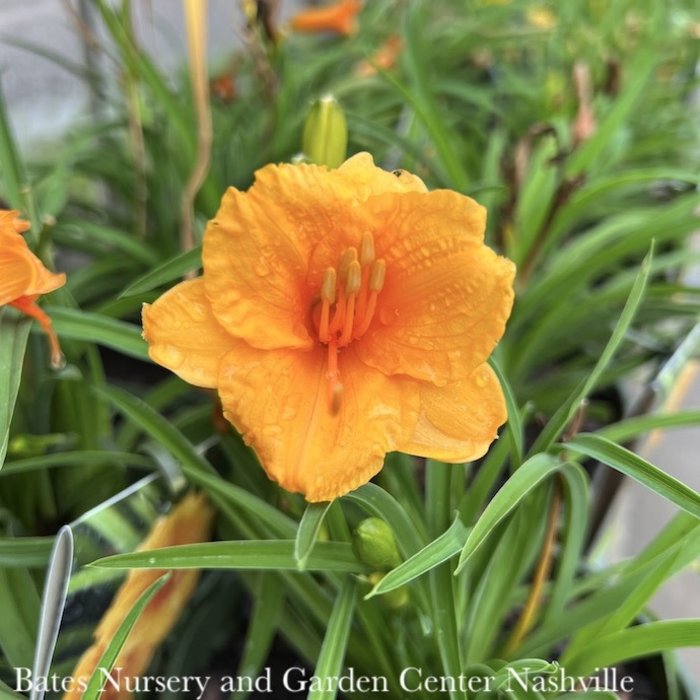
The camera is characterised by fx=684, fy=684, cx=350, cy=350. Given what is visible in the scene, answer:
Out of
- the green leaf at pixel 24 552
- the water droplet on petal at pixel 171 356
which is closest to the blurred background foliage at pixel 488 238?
the green leaf at pixel 24 552

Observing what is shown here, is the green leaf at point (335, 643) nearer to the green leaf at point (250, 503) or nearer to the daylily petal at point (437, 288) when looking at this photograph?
the green leaf at point (250, 503)

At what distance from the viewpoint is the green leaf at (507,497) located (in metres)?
0.40

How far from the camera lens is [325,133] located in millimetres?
536

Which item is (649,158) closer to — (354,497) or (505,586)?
(505,586)

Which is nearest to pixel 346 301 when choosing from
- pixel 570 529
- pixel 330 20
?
pixel 570 529

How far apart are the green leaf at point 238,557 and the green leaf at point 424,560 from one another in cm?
5

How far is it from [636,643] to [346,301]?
1.00 feet

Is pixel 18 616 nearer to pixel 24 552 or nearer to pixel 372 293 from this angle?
pixel 24 552

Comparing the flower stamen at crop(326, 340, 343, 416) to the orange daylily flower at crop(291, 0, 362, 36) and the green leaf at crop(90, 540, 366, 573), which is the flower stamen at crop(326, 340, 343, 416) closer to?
the green leaf at crop(90, 540, 366, 573)

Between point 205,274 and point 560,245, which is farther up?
point 205,274

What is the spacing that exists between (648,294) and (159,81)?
0.62m

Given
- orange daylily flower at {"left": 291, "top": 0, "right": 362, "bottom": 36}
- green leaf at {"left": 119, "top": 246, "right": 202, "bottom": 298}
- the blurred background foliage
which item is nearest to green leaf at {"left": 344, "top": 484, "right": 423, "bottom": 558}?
the blurred background foliage

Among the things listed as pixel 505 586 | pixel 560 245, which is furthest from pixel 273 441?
pixel 560 245

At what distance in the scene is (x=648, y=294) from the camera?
840 millimetres
